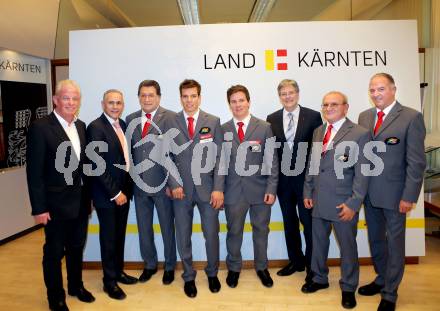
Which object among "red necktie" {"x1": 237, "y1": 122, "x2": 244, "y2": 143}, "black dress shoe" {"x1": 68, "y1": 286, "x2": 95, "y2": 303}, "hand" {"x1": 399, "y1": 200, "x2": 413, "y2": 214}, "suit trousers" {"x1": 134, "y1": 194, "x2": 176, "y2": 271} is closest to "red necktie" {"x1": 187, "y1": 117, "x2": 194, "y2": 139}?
"red necktie" {"x1": 237, "y1": 122, "x2": 244, "y2": 143}

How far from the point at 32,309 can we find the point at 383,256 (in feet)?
9.57

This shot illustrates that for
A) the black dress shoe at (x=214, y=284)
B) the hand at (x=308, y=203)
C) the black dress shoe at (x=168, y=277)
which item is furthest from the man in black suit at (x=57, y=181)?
the hand at (x=308, y=203)

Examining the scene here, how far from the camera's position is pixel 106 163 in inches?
122

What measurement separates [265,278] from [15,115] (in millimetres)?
Result: 4151

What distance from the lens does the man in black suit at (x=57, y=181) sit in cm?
A: 271

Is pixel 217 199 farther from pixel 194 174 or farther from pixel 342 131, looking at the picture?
pixel 342 131

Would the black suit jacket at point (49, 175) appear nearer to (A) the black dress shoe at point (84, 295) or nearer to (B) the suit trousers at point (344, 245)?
(A) the black dress shoe at point (84, 295)

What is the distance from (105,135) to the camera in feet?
10.2

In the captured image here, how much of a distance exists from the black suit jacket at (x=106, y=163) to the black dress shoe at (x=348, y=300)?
6.72 feet

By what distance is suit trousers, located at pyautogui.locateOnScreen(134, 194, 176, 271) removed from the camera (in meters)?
3.44

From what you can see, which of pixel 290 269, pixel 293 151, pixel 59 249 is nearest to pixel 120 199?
pixel 59 249

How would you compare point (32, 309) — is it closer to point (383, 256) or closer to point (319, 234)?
point (319, 234)

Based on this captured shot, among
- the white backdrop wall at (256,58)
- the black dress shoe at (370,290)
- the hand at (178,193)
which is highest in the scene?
the white backdrop wall at (256,58)

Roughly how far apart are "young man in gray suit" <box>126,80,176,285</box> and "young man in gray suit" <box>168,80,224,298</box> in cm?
21
